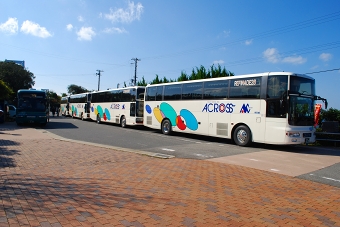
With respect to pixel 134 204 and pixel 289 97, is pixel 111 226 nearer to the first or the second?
pixel 134 204

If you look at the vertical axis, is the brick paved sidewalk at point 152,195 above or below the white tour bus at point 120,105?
below

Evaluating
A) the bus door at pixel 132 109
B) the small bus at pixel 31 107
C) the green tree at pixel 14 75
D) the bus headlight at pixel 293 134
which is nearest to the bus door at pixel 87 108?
the small bus at pixel 31 107

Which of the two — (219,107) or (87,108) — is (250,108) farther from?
(87,108)

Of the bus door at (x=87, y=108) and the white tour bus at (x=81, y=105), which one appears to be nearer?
Answer: the bus door at (x=87, y=108)

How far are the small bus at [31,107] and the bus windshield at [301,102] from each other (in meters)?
18.0

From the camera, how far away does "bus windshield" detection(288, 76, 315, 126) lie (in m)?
11.9

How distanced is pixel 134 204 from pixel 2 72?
4445 centimetres

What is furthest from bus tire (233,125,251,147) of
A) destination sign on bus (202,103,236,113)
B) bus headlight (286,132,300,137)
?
bus headlight (286,132,300,137)

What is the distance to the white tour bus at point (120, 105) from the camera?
22.0m

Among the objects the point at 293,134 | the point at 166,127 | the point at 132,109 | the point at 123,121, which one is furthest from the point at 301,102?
the point at 123,121

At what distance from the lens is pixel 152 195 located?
528cm

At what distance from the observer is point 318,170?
333 inches

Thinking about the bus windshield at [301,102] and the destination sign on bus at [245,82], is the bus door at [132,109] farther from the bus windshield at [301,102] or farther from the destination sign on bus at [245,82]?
the bus windshield at [301,102]

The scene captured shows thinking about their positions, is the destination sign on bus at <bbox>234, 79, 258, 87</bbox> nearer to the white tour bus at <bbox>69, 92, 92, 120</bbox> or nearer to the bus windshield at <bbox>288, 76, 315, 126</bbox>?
the bus windshield at <bbox>288, 76, 315, 126</bbox>
